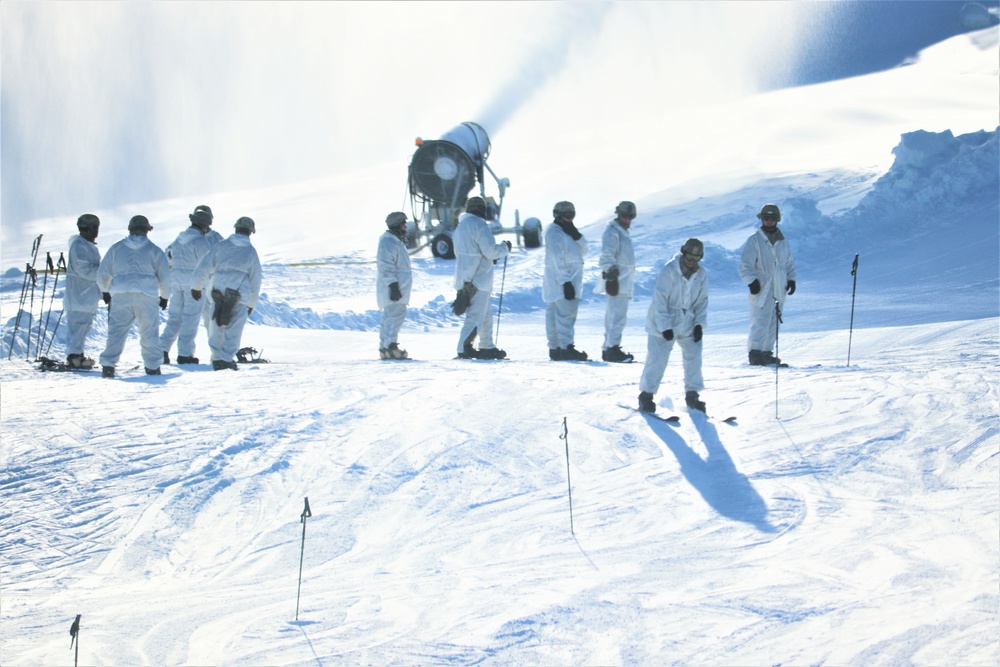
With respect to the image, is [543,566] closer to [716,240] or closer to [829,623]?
[829,623]

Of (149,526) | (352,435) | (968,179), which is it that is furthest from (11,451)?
(968,179)

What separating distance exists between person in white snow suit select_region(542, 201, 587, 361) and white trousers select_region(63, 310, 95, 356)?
545 cm

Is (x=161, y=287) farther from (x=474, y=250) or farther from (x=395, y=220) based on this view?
(x=474, y=250)

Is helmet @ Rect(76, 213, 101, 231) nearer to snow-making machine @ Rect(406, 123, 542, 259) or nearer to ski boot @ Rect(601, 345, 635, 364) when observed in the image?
ski boot @ Rect(601, 345, 635, 364)

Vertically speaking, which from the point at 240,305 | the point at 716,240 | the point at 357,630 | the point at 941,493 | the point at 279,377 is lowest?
the point at 357,630

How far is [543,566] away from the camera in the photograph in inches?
240

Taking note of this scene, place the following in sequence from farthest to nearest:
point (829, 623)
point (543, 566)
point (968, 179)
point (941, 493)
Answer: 1. point (968, 179)
2. point (941, 493)
3. point (543, 566)
4. point (829, 623)

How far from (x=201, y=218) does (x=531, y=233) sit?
551 inches

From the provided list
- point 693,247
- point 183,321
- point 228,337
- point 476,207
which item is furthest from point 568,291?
point 183,321

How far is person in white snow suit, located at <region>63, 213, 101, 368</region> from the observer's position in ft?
37.7

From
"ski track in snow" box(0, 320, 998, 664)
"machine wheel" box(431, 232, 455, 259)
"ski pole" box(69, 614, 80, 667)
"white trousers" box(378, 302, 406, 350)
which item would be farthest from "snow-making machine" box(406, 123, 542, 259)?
"ski pole" box(69, 614, 80, 667)

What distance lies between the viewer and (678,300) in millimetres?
8062

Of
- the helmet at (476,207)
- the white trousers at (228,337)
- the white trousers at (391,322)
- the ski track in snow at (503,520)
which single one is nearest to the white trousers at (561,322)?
the helmet at (476,207)

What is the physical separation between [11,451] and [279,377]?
2.88 meters
